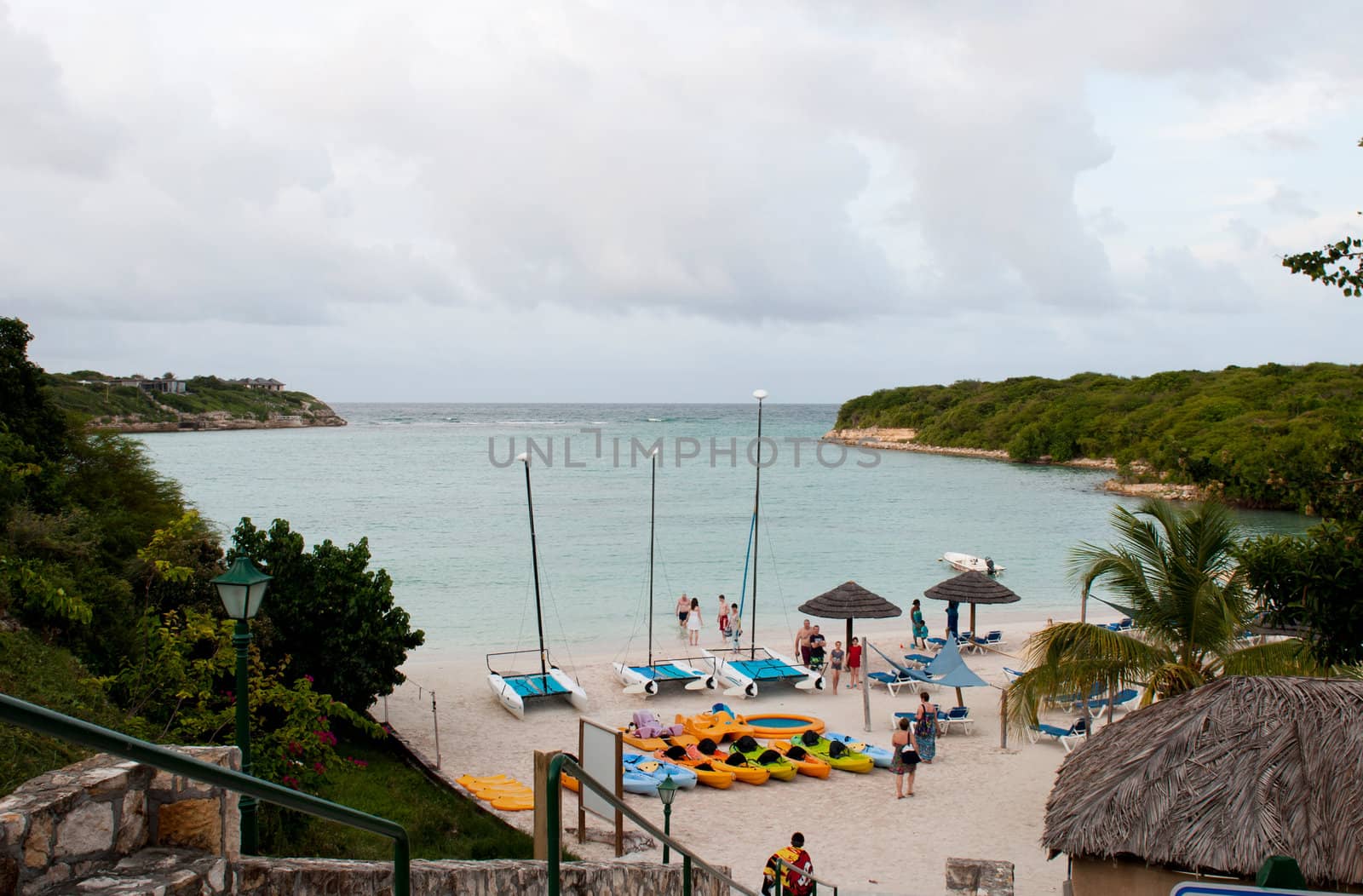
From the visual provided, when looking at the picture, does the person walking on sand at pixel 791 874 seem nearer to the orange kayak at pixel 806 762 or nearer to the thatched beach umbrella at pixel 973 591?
the orange kayak at pixel 806 762

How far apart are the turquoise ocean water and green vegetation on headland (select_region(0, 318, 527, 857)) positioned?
9.12 m

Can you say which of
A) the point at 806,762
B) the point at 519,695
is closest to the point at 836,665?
the point at 806,762

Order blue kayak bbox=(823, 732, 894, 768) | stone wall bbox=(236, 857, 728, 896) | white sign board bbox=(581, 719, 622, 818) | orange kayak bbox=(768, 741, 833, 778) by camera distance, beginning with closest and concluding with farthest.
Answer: stone wall bbox=(236, 857, 728, 896)
white sign board bbox=(581, 719, 622, 818)
orange kayak bbox=(768, 741, 833, 778)
blue kayak bbox=(823, 732, 894, 768)

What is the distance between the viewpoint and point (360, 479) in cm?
7556

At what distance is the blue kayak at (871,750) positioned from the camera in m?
15.5

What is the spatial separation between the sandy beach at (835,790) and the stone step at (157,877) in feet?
23.5

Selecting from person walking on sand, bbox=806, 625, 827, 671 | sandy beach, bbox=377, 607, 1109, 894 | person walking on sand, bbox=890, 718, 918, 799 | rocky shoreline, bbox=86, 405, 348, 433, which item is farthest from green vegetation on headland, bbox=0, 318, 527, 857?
rocky shoreline, bbox=86, 405, 348, 433

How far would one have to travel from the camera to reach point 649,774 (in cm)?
1445

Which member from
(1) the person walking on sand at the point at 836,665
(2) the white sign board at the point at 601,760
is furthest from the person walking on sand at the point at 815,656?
(2) the white sign board at the point at 601,760

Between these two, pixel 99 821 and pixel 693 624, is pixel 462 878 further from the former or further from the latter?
pixel 693 624

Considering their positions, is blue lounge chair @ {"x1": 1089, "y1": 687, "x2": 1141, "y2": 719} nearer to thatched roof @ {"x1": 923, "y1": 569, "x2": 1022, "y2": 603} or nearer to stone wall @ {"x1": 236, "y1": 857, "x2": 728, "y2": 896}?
thatched roof @ {"x1": 923, "y1": 569, "x2": 1022, "y2": 603}

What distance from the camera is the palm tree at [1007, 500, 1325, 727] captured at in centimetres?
1174

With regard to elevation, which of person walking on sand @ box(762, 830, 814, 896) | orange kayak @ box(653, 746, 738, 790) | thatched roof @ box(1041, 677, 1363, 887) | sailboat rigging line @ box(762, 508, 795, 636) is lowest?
sailboat rigging line @ box(762, 508, 795, 636)

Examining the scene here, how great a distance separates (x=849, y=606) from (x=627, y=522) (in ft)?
114
